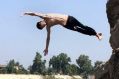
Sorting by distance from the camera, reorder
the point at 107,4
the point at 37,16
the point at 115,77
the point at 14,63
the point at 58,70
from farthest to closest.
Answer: the point at 14,63 < the point at 58,70 < the point at 107,4 < the point at 115,77 < the point at 37,16

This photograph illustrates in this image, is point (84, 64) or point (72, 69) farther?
point (84, 64)

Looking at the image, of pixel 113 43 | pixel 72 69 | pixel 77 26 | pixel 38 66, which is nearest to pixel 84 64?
pixel 72 69

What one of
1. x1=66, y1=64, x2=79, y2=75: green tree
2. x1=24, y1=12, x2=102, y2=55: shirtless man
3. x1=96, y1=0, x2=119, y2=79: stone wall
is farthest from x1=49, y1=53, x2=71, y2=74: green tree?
x1=24, y1=12, x2=102, y2=55: shirtless man

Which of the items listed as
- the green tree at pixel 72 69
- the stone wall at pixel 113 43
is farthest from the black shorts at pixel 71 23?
the green tree at pixel 72 69

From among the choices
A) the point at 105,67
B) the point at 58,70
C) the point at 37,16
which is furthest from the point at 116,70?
the point at 58,70

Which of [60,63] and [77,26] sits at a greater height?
[60,63]

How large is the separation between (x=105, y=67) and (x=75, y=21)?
5.69 metres

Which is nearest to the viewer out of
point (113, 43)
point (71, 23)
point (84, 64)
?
point (71, 23)

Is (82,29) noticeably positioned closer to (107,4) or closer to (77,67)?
(107,4)

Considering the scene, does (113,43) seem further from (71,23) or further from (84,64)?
(84,64)

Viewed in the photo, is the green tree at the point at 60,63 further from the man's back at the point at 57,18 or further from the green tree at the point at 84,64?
the man's back at the point at 57,18

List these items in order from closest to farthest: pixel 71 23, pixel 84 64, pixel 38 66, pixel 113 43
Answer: pixel 71 23, pixel 113 43, pixel 38 66, pixel 84 64

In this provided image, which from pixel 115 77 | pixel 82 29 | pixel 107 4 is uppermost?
pixel 107 4

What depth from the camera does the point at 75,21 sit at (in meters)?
17.5
